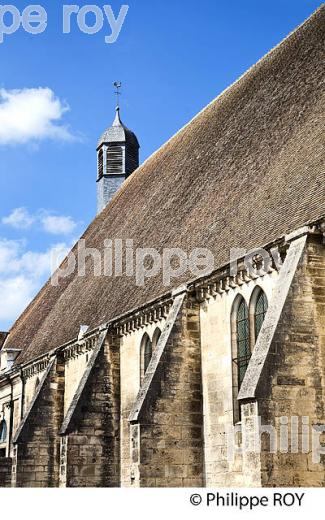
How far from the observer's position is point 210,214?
1862 cm

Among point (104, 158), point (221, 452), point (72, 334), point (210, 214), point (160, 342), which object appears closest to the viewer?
point (221, 452)

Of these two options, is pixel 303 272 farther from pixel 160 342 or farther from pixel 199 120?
pixel 199 120

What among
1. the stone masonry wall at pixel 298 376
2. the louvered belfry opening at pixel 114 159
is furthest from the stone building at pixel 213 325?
the louvered belfry opening at pixel 114 159

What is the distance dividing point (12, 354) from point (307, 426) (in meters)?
19.2

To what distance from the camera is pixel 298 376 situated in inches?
484

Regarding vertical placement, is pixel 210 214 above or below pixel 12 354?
above

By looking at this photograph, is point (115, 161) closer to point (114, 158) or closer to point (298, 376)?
point (114, 158)

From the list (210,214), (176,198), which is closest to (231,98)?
(176,198)

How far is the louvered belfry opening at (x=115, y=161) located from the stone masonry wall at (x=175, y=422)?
21453 mm

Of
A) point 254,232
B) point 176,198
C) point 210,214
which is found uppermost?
point 176,198

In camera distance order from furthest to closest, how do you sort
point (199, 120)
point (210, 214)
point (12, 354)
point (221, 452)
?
point (12, 354) < point (199, 120) < point (210, 214) < point (221, 452)

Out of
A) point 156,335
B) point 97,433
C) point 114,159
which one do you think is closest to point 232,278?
point 156,335

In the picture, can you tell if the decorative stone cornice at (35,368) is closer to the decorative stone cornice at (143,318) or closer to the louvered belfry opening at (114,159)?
the decorative stone cornice at (143,318)

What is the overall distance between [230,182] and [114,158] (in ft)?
63.4
